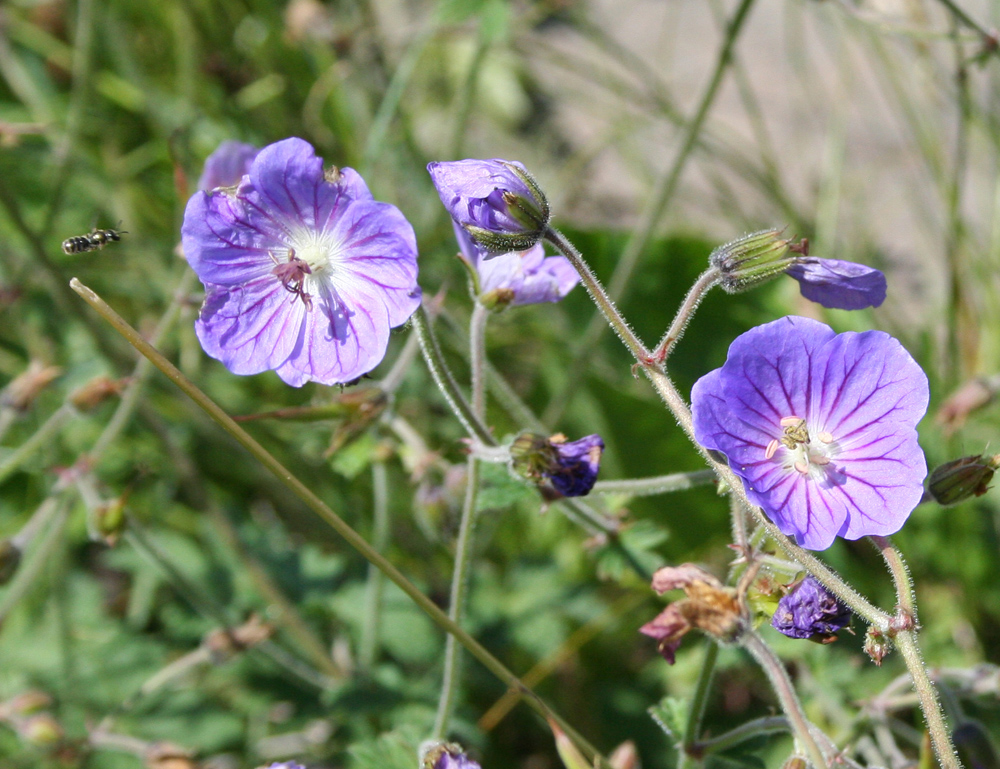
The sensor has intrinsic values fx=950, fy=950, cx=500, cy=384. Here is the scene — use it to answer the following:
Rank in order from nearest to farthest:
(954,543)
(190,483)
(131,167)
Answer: (190,483) → (954,543) → (131,167)

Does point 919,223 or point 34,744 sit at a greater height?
point 919,223

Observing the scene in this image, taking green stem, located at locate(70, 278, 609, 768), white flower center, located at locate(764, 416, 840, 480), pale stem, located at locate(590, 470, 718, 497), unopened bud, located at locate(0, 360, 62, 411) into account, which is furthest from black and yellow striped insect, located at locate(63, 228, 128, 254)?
white flower center, located at locate(764, 416, 840, 480)

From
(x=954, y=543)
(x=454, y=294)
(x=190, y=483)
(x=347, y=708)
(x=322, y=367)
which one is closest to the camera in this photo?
(x=322, y=367)

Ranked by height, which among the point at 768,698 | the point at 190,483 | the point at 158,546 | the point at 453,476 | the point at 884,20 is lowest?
the point at 768,698

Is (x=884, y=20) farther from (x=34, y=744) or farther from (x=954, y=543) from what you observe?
(x=34, y=744)

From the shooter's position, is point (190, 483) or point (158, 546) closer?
point (190, 483)

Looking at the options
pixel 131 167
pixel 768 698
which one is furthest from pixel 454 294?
pixel 768 698


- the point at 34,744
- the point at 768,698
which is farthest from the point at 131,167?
the point at 768,698

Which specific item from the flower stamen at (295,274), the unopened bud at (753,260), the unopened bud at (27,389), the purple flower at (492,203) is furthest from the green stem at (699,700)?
the unopened bud at (27,389)
